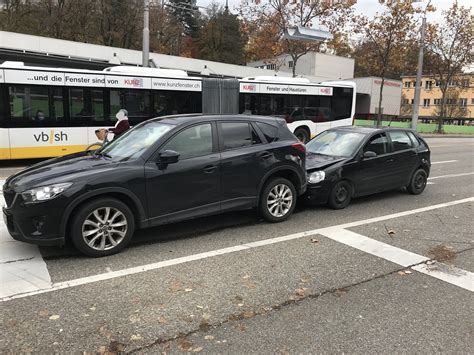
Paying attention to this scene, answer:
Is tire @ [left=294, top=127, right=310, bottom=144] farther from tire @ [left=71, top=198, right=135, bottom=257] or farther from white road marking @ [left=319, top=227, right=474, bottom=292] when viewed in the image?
tire @ [left=71, top=198, right=135, bottom=257]

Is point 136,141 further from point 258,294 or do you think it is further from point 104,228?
point 258,294

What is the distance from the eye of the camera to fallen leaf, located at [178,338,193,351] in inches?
128

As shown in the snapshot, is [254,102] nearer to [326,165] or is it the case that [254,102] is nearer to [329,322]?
[326,165]

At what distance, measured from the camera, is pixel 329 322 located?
12.2ft

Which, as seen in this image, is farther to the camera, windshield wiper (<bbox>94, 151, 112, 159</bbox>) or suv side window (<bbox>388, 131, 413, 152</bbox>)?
suv side window (<bbox>388, 131, 413, 152</bbox>)

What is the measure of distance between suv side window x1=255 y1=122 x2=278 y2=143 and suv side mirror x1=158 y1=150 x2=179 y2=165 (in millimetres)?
1728

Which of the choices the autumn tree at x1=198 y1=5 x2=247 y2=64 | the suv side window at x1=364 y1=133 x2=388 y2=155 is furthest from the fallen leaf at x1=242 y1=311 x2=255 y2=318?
the autumn tree at x1=198 y1=5 x2=247 y2=64

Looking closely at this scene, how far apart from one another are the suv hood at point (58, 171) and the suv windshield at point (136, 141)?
0.78ft

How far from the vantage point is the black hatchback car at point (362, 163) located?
757cm

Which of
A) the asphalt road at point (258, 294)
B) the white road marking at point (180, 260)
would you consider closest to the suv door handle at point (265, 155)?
the asphalt road at point (258, 294)

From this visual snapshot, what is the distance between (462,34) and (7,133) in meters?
41.5

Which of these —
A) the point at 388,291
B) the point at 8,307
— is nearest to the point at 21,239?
the point at 8,307

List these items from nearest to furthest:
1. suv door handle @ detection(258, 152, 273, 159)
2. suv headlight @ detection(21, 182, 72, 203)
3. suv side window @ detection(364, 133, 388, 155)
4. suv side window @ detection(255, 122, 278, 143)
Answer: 1. suv headlight @ detection(21, 182, 72, 203)
2. suv door handle @ detection(258, 152, 273, 159)
3. suv side window @ detection(255, 122, 278, 143)
4. suv side window @ detection(364, 133, 388, 155)

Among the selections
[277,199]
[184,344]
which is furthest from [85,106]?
[184,344]
